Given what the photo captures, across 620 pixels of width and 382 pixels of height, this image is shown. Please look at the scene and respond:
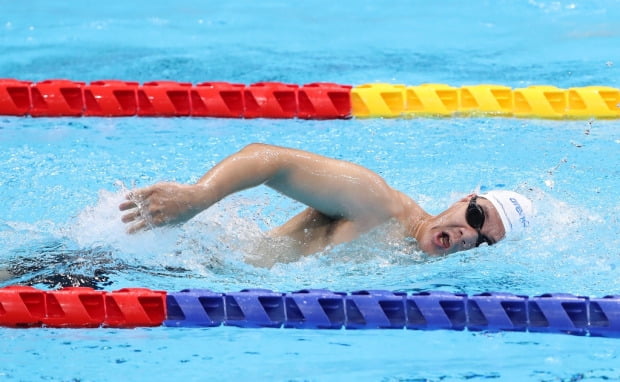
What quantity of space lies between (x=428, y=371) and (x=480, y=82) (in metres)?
3.39

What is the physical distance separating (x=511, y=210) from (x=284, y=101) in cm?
213

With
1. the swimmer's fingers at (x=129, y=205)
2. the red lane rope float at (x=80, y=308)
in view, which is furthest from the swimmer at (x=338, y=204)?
the red lane rope float at (x=80, y=308)

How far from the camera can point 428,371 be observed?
9.90 feet

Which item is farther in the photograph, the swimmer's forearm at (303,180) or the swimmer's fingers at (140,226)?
the swimmer's forearm at (303,180)

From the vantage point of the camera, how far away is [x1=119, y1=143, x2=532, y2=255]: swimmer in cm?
322

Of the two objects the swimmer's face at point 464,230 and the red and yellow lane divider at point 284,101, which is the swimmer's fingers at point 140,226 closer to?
the swimmer's face at point 464,230

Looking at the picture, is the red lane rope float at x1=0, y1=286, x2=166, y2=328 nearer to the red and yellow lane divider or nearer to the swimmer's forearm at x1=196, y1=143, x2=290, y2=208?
the swimmer's forearm at x1=196, y1=143, x2=290, y2=208

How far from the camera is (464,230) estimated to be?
3.60 meters

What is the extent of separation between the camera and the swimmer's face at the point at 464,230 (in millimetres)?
3602

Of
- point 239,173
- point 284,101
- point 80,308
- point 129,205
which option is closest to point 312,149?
point 284,101

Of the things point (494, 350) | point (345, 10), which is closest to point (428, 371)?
point (494, 350)

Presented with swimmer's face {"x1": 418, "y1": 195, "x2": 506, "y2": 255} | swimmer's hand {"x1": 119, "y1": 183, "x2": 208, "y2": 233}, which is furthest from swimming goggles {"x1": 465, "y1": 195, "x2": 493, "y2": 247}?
swimmer's hand {"x1": 119, "y1": 183, "x2": 208, "y2": 233}

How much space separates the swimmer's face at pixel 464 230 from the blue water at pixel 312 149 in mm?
93

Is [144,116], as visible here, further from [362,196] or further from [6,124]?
[362,196]
